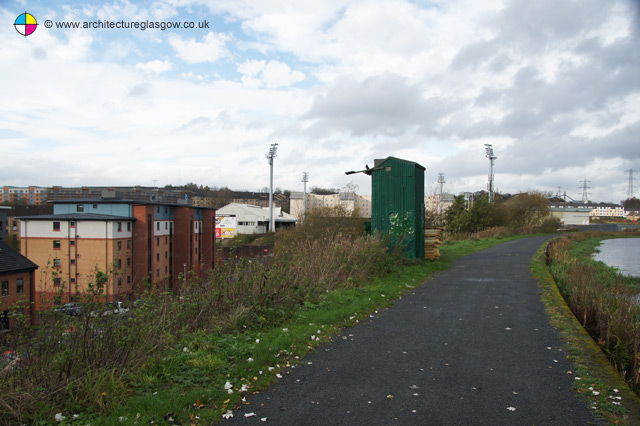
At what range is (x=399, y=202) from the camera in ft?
52.0

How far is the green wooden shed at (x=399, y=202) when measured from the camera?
1562 cm

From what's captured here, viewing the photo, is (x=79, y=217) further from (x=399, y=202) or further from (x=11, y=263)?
(x=399, y=202)

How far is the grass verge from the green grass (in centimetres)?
298

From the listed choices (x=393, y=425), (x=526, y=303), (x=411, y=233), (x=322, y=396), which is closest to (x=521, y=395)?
(x=393, y=425)

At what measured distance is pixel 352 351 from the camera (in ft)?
17.8

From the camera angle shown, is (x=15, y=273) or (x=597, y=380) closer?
(x=597, y=380)

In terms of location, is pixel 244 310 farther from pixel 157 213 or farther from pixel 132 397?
pixel 157 213

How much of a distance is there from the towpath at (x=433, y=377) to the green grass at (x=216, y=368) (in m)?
0.21

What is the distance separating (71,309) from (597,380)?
5616 mm

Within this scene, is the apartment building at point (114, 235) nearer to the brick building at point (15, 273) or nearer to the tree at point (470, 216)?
the brick building at point (15, 273)

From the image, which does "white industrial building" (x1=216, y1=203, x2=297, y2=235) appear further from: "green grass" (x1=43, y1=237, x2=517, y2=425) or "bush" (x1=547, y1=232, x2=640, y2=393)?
"green grass" (x1=43, y1=237, x2=517, y2=425)

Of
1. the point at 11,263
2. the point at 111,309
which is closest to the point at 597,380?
the point at 111,309

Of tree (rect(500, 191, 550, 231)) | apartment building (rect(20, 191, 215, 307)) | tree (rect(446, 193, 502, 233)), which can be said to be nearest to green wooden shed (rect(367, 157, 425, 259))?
apartment building (rect(20, 191, 215, 307))

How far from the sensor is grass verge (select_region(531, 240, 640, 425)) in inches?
145
